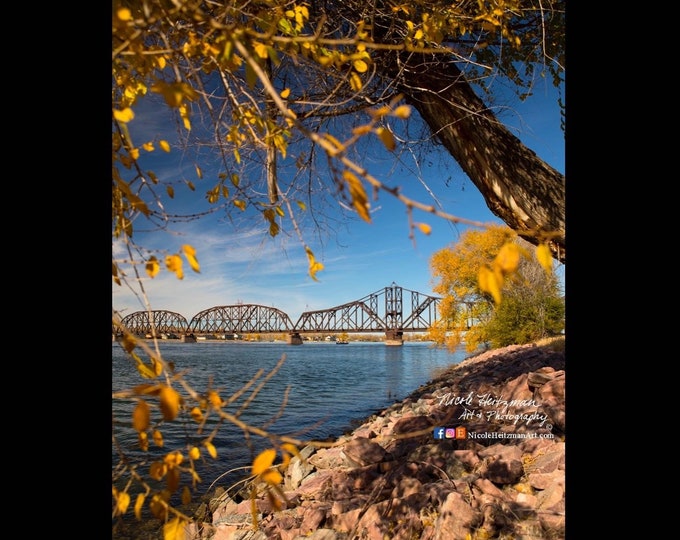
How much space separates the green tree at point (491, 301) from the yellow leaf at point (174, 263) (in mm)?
1971

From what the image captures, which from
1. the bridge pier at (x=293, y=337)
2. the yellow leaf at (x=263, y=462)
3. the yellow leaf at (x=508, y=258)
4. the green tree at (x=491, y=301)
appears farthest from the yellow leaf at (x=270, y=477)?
the bridge pier at (x=293, y=337)

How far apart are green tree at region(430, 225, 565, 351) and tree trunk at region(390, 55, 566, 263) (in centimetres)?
24

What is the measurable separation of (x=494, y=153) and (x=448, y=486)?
1.73 meters

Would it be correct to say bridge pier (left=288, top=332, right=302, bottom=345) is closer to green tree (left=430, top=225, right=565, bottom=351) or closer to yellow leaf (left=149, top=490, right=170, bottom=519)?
green tree (left=430, top=225, right=565, bottom=351)

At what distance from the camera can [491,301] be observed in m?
6.32

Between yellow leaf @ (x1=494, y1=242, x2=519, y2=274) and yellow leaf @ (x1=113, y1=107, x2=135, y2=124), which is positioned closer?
yellow leaf @ (x1=494, y1=242, x2=519, y2=274)

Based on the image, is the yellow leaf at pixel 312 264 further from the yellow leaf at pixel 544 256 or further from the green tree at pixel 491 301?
the green tree at pixel 491 301

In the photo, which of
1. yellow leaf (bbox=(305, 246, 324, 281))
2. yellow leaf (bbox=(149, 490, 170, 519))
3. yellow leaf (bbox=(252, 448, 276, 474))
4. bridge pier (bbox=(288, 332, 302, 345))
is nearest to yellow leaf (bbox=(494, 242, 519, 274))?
yellow leaf (bbox=(305, 246, 324, 281))

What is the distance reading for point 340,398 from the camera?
6.58m

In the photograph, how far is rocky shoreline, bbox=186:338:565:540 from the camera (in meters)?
1.43

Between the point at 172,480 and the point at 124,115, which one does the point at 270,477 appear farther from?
the point at 124,115

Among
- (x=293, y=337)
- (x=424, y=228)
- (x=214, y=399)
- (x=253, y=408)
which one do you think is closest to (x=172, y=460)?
(x=214, y=399)
